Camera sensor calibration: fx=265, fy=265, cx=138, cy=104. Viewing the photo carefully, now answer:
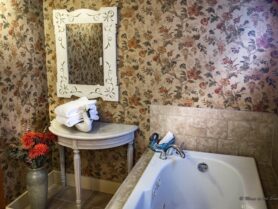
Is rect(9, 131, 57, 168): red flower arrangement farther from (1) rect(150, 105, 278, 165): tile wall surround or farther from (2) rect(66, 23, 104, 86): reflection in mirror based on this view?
(1) rect(150, 105, 278, 165): tile wall surround

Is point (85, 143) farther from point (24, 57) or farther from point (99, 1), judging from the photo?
point (99, 1)

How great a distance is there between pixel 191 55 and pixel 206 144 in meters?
0.77

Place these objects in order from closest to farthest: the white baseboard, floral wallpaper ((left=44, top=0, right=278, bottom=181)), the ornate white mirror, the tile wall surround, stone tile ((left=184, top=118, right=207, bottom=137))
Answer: floral wallpaper ((left=44, top=0, right=278, bottom=181))
the tile wall surround
stone tile ((left=184, top=118, right=207, bottom=137))
the ornate white mirror
the white baseboard

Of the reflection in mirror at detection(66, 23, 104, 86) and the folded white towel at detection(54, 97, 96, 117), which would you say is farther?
the reflection in mirror at detection(66, 23, 104, 86)

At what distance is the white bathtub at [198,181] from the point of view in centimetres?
184

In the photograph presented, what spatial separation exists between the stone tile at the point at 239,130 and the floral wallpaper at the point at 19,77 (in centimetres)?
180

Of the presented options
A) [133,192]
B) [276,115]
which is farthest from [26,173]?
[276,115]

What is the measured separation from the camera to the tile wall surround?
2.12 metres

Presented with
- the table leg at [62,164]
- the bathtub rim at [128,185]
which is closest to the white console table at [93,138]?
the bathtub rim at [128,185]

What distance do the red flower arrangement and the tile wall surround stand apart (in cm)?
98

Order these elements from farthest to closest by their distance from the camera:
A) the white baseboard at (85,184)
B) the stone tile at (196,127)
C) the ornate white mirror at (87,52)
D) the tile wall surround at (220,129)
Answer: the white baseboard at (85,184)
the ornate white mirror at (87,52)
the stone tile at (196,127)
the tile wall surround at (220,129)

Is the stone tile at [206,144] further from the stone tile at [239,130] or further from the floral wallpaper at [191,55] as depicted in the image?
the floral wallpaper at [191,55]

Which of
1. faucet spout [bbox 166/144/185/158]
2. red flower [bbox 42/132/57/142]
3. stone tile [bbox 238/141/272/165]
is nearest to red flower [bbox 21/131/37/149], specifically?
red flower [bbox 42/132/57/142]

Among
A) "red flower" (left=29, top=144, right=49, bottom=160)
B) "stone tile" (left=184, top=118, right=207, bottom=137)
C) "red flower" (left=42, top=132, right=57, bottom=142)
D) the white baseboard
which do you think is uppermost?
"stone tile" (left=184, top=118, right=207, bottom=137)
